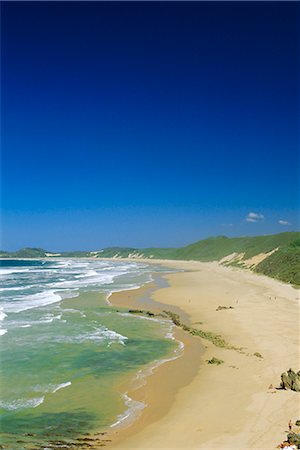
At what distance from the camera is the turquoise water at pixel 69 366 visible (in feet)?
40.4

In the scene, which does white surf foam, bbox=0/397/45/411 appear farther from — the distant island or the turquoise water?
the distant island

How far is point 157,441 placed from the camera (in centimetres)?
1073

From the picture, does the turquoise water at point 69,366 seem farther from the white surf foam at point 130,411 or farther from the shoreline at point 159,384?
the shoreline at point 159,384

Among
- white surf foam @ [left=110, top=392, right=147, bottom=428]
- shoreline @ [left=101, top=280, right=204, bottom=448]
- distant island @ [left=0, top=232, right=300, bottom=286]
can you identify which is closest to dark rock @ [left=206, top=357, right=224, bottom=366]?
shoreline @ [left=101, top=280, right=204, bottom=448]

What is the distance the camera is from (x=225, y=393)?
14117 mm

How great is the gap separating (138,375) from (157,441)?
6077 mm

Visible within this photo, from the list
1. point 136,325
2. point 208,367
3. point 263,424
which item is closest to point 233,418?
point 263,424

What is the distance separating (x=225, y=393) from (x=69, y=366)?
23.2ft

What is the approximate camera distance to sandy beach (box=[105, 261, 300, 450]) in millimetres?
10742

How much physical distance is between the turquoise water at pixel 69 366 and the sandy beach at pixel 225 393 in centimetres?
110

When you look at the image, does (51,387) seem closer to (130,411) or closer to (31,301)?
(130,411)

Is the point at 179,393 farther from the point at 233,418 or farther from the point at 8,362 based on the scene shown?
the point at 8,362

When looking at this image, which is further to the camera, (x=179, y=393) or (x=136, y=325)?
(x=136, y=325)

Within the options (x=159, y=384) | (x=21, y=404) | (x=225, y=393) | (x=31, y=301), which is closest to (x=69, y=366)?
(x=21, y=404)
